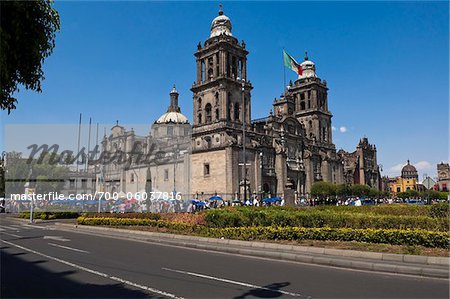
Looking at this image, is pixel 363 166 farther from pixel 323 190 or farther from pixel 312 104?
pixel 323 190

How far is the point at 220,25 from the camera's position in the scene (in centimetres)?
6016

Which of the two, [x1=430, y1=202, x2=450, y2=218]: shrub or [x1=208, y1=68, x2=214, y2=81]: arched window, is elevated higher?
[x1=208, y1=68, x2=214, y2=81]: arched window

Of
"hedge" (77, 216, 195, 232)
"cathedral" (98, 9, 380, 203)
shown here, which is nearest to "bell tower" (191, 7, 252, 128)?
"cathedral" (98, 9, 380, 203)

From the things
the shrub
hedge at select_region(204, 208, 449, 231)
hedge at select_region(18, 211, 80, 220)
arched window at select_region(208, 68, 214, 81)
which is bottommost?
hedge at select_region(18, 211, 80, 220)

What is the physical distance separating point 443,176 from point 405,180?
522 inches

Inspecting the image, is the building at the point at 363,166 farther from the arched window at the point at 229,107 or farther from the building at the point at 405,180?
the arched window at the point at 229,107

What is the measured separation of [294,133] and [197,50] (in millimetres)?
24218

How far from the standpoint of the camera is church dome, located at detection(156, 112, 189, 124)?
8458cm

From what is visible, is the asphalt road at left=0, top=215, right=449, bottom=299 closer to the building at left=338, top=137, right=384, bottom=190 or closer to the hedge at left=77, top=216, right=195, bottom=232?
the hedge at left=77, top=216, right=195, bottom=232

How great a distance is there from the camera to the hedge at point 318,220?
13.6m

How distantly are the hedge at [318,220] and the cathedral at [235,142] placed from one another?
26768mm

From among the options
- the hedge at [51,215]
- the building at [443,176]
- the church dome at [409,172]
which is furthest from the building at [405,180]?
the hedge at [51,215]

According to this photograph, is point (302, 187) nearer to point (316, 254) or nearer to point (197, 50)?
point (197, 50)

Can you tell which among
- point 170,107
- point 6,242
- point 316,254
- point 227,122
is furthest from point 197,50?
point 316,254
